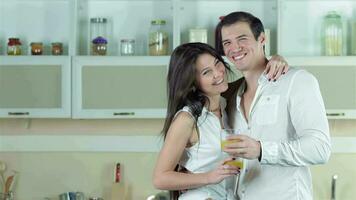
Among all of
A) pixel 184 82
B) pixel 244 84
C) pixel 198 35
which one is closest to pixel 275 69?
pixel 244 84

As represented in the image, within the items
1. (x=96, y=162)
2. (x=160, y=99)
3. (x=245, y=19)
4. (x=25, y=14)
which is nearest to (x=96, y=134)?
(x=96, y=162)

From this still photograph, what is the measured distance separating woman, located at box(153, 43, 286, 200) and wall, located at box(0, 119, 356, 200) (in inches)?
82.1

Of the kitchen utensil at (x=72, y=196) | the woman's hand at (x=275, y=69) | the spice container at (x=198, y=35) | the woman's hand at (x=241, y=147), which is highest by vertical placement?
the spice container at (x=198, y=35)

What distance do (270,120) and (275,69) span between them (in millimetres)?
197

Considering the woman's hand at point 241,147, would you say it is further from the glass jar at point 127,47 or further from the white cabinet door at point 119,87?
the glass jar at point 127,47

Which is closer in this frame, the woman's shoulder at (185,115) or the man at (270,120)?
the man at (270,120)

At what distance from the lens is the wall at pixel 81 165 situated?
4.48 m

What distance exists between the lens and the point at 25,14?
451 cm

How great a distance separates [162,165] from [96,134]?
7.49ft

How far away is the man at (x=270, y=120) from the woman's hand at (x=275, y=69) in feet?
0.06

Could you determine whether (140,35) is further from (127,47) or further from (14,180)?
(14,180)

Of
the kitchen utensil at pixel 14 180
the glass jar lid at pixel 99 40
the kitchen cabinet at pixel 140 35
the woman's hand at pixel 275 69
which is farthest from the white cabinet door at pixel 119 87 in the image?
the woman's hand at pixel 275 69

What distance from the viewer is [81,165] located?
4.50m

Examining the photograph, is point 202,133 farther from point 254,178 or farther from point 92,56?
point 92,56
